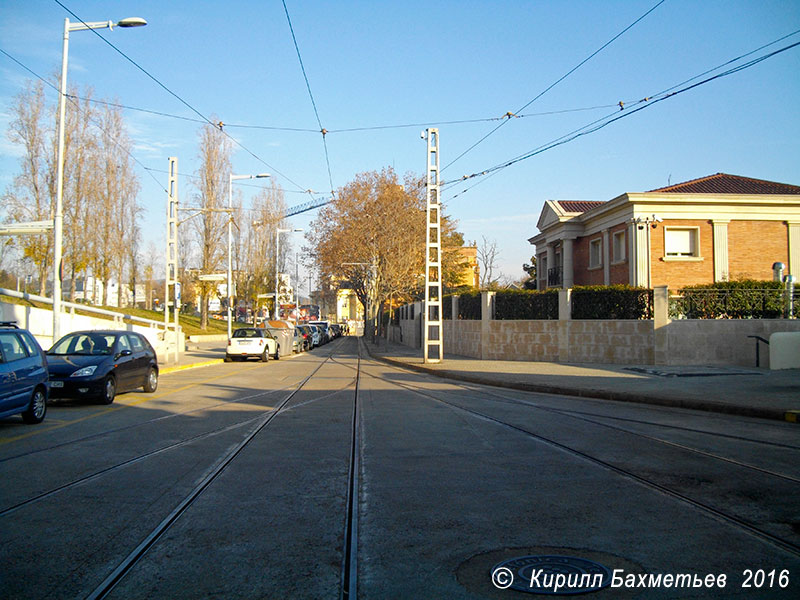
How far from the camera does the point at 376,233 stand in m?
47.8

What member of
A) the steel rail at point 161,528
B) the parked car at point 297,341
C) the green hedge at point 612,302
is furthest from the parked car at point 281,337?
Answer: the steel rail at point 161,528

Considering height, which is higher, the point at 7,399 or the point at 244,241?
the point at 244,241

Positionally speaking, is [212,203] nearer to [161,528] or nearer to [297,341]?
[297,341]

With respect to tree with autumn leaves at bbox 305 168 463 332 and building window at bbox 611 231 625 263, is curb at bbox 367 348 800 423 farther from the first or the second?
tree with autumn leaves at bbox 305 168 463 332

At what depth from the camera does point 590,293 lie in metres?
24.3

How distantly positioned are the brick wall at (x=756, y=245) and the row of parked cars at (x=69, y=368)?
2693cm

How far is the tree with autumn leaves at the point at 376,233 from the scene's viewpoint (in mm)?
47531

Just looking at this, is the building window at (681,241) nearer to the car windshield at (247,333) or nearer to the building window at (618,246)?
the building window at (618,246)

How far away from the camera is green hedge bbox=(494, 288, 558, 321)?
84.3ft

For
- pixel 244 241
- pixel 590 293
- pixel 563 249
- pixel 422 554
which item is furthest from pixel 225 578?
pixel 244 241

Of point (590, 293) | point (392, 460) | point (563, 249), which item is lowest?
point (392, 460)

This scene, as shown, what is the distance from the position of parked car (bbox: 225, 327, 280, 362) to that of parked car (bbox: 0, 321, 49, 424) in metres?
18.9

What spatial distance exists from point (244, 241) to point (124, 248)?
47.1 feet

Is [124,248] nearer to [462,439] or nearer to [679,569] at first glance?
[462,439]
